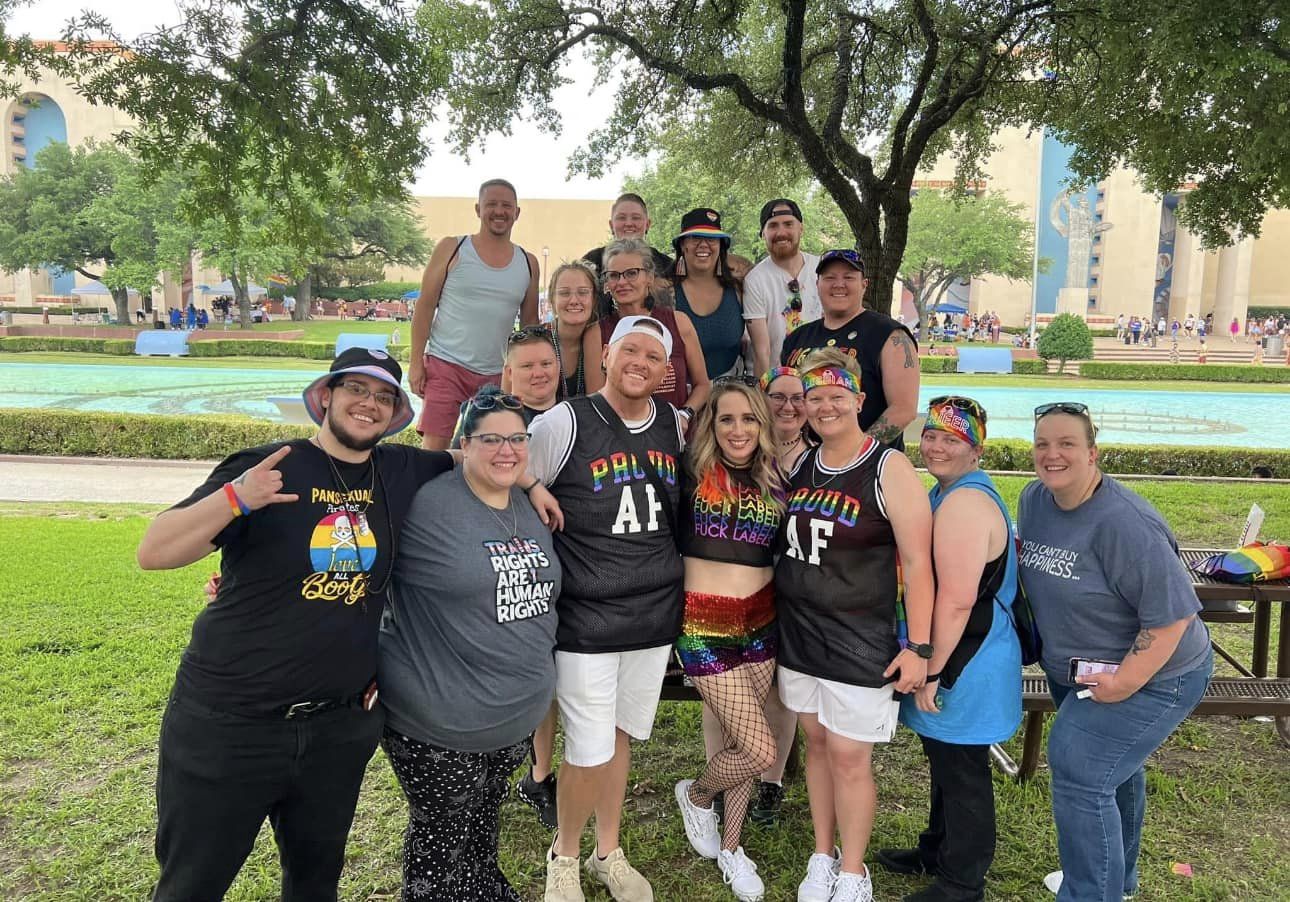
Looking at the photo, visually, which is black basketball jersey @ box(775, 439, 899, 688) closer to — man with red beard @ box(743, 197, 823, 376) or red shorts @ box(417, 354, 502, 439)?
man with red beard @ box(743, 197, 823, 376)

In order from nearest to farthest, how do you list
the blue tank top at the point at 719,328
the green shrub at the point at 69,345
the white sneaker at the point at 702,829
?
the white sneaker at the point at 702,829
the blue tank top at the point at 719,328
the green shrub at the point at 69,345

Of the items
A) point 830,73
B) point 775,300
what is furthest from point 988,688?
point 830,73

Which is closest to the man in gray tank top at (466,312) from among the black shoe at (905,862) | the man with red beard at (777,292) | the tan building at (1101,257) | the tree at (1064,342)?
the man with red beard at (777,292)

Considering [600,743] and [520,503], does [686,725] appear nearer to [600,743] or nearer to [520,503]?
[600,743]

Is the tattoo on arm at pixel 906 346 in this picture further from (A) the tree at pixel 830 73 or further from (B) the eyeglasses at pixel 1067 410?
(A) the tree at pixel 830 73

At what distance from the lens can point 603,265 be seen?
12.9ft

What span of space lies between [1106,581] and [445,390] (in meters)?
3.42

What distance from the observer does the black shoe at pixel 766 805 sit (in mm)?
3770

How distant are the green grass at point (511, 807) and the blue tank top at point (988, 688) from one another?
86cm

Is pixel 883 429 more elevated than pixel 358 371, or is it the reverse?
pixel 358 371

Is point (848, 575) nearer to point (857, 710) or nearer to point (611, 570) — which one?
point (857, 710)

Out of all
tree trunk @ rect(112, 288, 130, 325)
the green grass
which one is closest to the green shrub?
tree trunk @ rect(112, 288, 130, 325)

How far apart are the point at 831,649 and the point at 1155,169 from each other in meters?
8.39

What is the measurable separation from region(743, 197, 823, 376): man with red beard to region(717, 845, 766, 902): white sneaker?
238 centimetres
